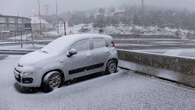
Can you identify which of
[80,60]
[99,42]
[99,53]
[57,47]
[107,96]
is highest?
[99,42]

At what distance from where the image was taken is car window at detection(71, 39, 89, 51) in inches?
313

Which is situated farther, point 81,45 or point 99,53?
point 99,53

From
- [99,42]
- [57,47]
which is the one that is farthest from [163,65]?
[57,47]

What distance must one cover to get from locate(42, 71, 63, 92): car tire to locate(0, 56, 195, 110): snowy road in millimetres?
231

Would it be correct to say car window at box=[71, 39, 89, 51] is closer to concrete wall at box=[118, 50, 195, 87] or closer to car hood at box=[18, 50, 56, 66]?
car hood at box=[18, 50, 56, 66]

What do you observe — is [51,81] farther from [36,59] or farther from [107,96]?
[107,96]

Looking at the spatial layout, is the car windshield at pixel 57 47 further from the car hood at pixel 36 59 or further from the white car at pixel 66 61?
the car hood at pixel 36 59

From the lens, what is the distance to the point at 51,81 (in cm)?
709

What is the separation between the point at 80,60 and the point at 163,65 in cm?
302

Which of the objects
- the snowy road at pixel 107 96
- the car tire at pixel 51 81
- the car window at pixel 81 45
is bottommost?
the snowy road at pixel 107 96

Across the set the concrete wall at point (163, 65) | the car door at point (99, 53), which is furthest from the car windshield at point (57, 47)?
the concrete wall at point (163, 65)

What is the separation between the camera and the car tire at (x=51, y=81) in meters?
6.96

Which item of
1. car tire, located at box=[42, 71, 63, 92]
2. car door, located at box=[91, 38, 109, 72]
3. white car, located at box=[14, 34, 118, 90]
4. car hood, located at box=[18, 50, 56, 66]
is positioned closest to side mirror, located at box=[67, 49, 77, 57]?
white car, located at box=[14, 34, 118, 90]

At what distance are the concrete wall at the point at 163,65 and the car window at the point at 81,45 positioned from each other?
8.17 feet
